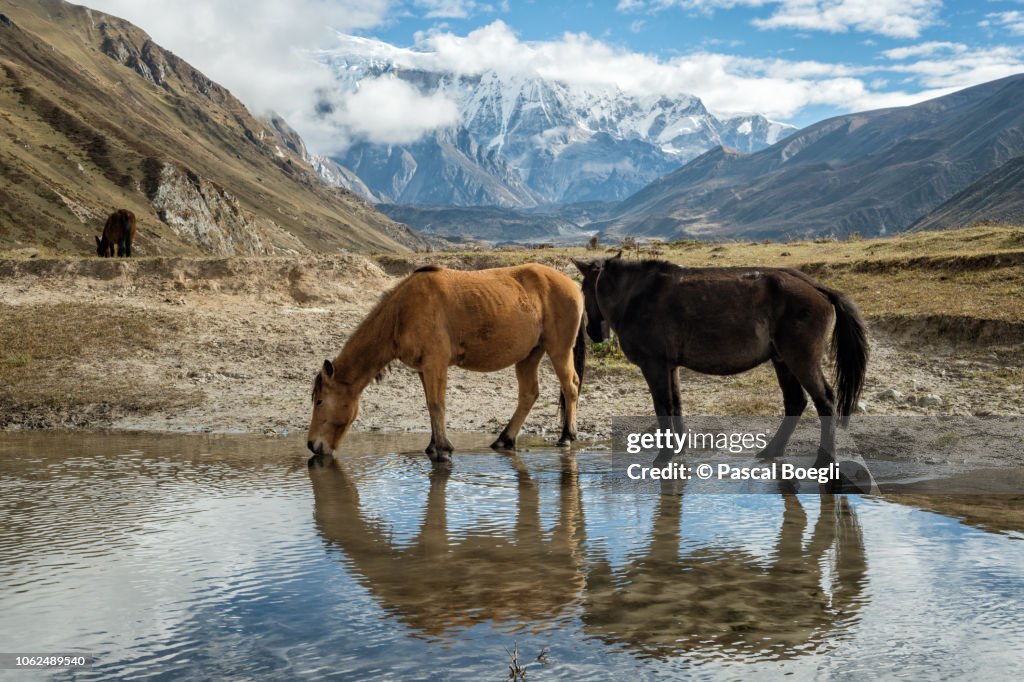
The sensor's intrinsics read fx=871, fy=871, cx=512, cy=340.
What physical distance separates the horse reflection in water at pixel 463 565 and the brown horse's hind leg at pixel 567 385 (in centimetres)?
374

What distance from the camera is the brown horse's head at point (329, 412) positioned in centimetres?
1269

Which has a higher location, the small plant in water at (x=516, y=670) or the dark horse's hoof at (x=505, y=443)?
the dark horse's hoof at (x=505, y=443)

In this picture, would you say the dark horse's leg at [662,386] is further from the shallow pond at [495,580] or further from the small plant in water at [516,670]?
the small plant in water at [516,670]

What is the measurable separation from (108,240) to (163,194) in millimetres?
113941

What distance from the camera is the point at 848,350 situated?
11516 mm

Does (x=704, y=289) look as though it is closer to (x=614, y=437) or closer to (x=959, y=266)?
(x=614, y=437)

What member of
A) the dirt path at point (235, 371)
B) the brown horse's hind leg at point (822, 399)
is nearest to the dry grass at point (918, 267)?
the dirt path at point (235, 371)

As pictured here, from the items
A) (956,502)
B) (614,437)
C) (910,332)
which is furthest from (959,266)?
(956,502)

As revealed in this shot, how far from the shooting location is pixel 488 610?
247 inches

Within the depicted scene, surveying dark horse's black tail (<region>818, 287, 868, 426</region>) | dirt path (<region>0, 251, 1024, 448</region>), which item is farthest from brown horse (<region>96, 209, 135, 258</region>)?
dark horse's black tail (<region>818, 287, 868, 426</region>)
